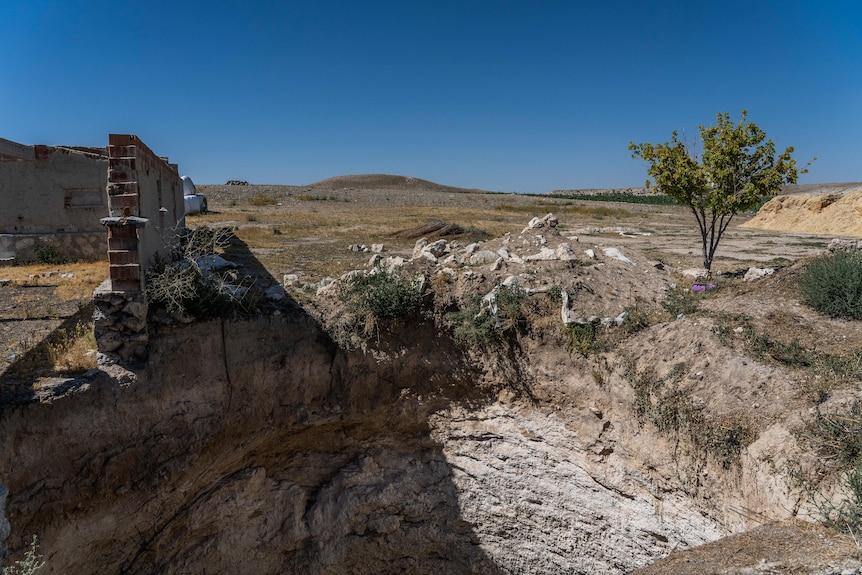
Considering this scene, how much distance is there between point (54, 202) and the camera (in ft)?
35.7

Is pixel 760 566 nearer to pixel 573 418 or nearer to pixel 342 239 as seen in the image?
pixel 573 418

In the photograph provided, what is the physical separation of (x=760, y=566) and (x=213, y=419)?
18.9 ft

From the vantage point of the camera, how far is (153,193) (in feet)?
26.6

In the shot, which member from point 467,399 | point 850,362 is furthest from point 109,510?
point 850,362

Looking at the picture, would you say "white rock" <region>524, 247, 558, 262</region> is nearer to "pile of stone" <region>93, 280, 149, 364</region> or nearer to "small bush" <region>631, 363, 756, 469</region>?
"small bush" <region>631, 363, 756, 469</region>

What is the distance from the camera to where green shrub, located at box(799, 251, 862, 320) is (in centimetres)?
605

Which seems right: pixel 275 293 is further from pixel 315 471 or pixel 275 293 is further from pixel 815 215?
pixel 815 215

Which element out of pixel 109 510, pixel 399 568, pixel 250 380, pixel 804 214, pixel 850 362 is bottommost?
pixel 399 568

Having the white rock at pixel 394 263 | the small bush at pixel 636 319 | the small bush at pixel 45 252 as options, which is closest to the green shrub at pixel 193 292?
the white rock at pixel 394 263

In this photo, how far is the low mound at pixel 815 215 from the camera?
19.6 m

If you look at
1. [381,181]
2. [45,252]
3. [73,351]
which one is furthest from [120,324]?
[381,181]

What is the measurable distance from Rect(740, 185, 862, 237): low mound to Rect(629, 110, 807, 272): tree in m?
14.7

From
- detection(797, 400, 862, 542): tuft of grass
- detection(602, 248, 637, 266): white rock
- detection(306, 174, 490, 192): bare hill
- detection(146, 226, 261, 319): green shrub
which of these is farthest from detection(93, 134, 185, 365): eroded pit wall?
detection(306, 174, 490, 192): bare hill

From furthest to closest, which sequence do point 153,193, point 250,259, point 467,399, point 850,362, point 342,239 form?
1. point 342,239
2. point 250,259
3. point 153,193
4. point 467,399
5. point 850,362
